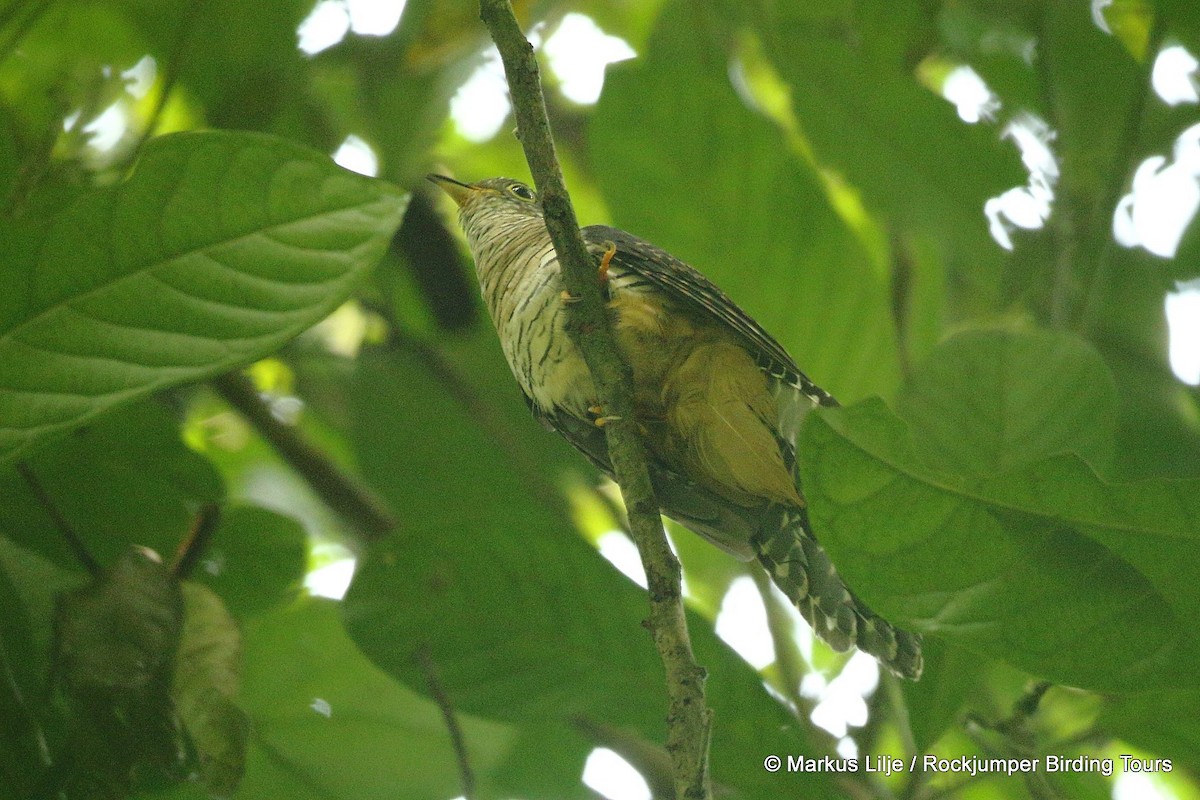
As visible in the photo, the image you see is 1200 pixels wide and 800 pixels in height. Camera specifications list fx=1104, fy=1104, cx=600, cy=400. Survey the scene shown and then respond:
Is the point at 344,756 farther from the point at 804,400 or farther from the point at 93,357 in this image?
the point at 804,400

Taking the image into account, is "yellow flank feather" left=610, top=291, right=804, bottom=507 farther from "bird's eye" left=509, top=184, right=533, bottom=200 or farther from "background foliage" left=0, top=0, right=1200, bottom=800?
"bird's eye" left=509, top=184, right=533, bottom=200

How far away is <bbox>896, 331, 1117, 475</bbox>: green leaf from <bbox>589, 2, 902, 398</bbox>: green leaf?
0.39 metres

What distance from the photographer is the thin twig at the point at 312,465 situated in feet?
9.93

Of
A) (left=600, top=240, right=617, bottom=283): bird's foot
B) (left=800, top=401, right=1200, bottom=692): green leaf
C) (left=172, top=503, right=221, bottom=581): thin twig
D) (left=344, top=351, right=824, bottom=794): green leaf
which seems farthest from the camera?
(left=600, top=240, right=617, bottom=283): bird's foot

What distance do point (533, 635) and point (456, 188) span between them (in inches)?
73.3

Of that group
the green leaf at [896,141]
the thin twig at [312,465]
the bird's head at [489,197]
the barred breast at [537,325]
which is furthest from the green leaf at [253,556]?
the green leaf at [896,141]

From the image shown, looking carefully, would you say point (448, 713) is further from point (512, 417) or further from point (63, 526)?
point (512, 417)

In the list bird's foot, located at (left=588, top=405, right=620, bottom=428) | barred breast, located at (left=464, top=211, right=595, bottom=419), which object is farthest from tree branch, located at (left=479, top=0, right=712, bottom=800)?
barred breast, located at (left=464, top=211, right=595, bottom=419)

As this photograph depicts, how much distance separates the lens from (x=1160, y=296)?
3.42 metres

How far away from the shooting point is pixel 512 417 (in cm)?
366

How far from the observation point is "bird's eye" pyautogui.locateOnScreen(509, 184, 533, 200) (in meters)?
3.78

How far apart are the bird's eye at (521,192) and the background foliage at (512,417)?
287 mm

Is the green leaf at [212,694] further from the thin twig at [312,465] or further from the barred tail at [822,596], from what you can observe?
the barred tail at [822,596]

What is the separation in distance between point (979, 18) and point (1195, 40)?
608mm
